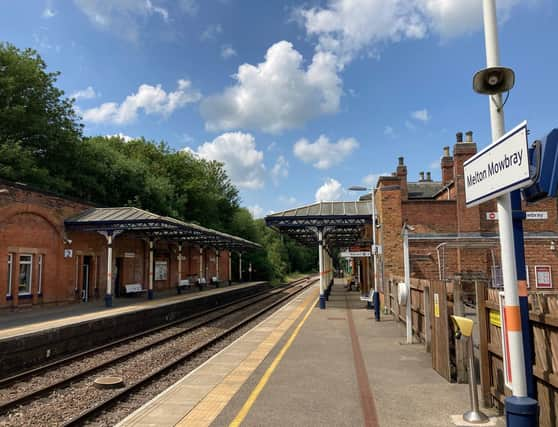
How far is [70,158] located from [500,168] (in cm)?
3373

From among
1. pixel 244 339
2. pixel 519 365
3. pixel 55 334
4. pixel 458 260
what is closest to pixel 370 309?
pixel 458 260

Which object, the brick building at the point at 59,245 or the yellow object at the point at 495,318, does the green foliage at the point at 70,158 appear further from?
the yellow object at the point at 495,318

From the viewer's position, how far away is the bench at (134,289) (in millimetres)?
25308

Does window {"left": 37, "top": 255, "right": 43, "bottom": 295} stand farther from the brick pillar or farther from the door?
the brick pillar

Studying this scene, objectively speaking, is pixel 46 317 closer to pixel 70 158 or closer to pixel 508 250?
pixel 508 250

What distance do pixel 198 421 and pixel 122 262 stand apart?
70.6 ft

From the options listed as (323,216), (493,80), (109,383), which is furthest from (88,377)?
(323,216)

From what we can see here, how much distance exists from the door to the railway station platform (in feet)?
43.9

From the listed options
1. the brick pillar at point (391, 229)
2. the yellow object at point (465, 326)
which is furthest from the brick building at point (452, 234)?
the yellow object at point (465, 326)

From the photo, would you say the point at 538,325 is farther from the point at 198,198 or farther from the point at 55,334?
the point at 198,198

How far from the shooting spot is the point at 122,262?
25.6 meters

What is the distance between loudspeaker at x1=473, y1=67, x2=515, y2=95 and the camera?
392 cm

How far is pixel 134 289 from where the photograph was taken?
25844 millimetres

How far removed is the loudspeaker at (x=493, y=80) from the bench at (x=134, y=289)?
79.7ft
